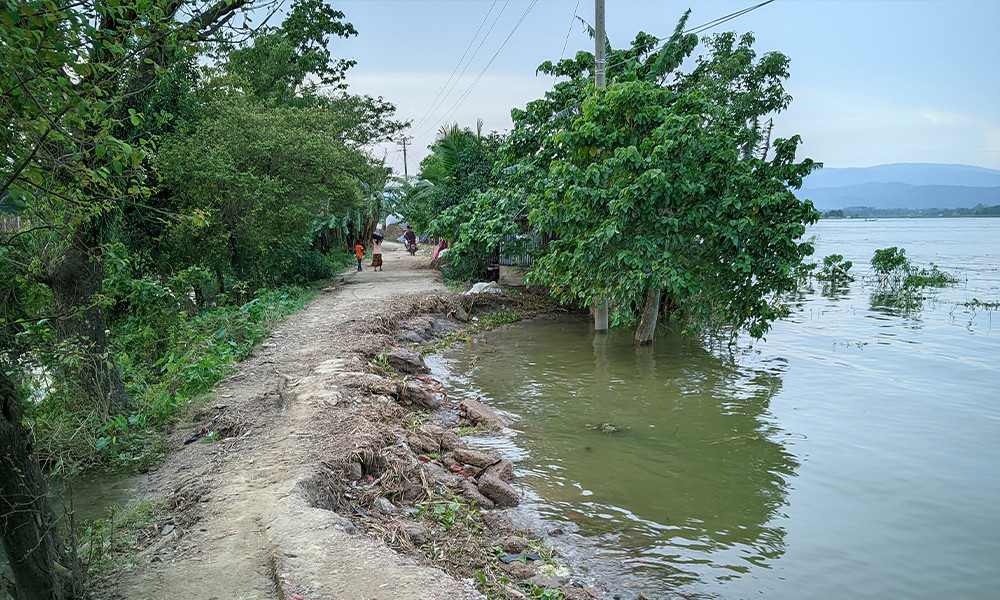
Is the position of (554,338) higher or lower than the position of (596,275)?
lower

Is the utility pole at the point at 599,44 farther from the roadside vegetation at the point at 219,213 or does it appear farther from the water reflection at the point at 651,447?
the water reflection at the point at 651,447

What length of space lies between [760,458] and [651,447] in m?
1.33

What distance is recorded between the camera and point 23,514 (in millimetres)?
3250

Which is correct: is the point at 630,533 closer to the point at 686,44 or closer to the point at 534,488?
the point at 534,488

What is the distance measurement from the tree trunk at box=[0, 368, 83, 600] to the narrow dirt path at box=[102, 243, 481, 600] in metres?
0.49

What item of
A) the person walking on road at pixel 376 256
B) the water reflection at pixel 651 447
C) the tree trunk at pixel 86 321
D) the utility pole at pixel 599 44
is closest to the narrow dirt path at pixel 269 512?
the tree trunk at pixel 86 321

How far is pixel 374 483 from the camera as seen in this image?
A: 592 centimetres

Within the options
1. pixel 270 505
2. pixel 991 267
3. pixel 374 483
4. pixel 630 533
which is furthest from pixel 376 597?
pixel 991 267

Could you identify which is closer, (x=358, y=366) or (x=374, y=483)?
A: (x=374, y=483)

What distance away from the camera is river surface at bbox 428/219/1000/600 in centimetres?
536

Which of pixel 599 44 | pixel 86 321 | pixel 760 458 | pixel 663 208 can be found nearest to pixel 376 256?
pixel 599 44

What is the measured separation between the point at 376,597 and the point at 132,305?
884 cm

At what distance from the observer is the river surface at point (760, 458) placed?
536 cm

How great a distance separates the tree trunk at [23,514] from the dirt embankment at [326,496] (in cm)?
49
